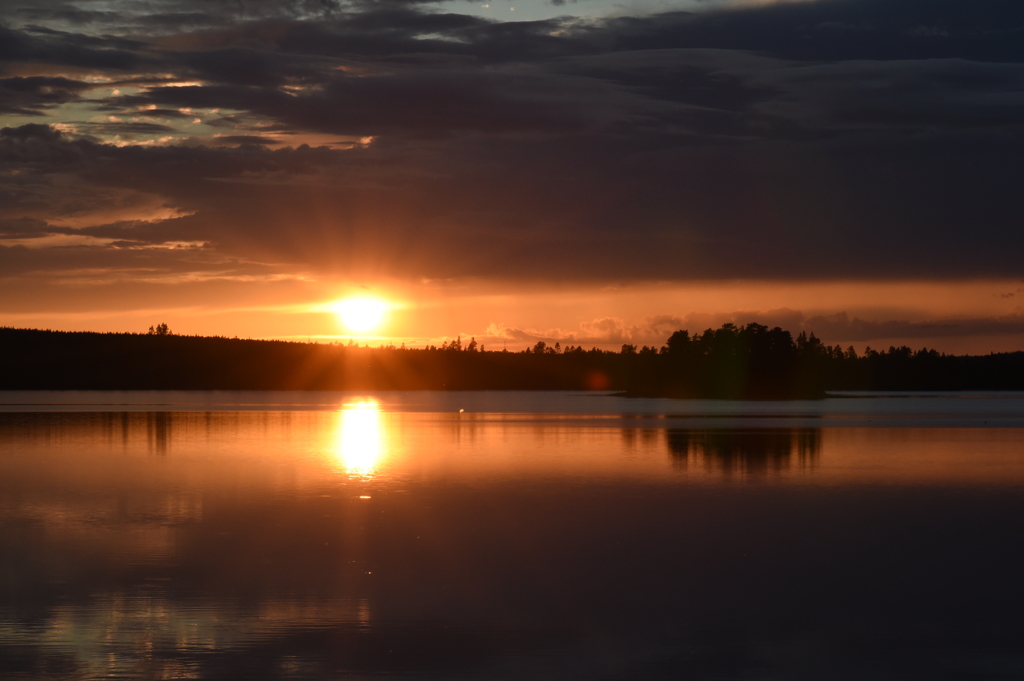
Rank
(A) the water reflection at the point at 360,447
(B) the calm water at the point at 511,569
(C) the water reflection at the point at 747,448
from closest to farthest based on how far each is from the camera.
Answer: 1. (B) the calm water at the point at 511,569
2. (A) the water reflection at the point at 360,447
3. (C) the water reflection at the point at 747,448

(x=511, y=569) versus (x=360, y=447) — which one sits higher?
(x=360, y=447)

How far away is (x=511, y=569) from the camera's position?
18719 millimetres

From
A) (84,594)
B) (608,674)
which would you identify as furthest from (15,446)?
(608,674)

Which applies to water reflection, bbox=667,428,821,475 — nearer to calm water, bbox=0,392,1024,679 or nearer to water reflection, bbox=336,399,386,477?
calm water, bbox=0,392,1024,679

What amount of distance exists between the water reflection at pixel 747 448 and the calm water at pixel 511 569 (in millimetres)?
565

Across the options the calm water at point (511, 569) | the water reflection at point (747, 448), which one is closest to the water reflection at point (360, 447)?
the calm water at point (511, 569)

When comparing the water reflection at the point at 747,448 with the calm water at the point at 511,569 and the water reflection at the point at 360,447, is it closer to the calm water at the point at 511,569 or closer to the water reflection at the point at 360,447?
the calm water at the point at 511,569

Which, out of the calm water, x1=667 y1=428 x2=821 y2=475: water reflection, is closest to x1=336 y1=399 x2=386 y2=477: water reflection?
the calm water

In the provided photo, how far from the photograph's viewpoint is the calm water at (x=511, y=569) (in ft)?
43.2

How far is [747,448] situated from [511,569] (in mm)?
29394

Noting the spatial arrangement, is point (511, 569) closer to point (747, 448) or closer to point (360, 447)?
point (747, 448)

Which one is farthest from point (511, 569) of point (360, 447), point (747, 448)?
point (360, 447)

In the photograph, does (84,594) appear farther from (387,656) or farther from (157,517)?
(157,517)

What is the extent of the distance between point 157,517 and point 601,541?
1078cm
